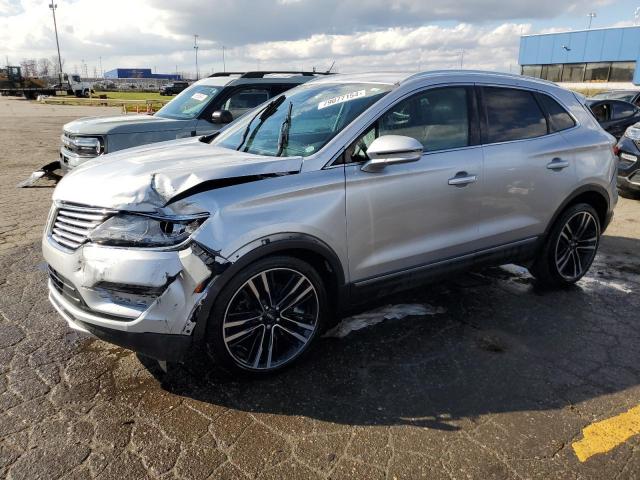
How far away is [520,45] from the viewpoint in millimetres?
56656

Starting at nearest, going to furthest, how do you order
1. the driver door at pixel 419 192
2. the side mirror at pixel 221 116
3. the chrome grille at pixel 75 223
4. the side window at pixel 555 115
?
the chrome grille at pixel 75 223 → the driver door at pixel 419 192 → the side window at pixel 555 115 → the side mirror at pixel 221 116

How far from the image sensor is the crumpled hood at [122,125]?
6953mm

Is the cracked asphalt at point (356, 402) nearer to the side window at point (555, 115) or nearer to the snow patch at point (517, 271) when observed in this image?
the snow patch at point (517, 271)

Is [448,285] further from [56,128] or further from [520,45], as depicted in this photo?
[520,45]

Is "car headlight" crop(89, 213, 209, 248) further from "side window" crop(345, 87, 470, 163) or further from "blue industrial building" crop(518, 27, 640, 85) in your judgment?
"blue industrial building" crop(518, 27, 640, 85)

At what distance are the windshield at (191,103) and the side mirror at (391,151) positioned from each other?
5.10 meters

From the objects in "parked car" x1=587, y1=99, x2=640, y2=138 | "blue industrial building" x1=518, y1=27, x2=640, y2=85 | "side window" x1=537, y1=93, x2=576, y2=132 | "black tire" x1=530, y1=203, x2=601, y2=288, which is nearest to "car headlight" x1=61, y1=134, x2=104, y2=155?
"side window" x1=537, y1=93, x2=576, y2=132


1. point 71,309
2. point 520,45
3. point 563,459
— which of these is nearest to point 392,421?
point 563,459

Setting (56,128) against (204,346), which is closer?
(204,346)

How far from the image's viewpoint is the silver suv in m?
2.75

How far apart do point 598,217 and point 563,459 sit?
10.0 feet

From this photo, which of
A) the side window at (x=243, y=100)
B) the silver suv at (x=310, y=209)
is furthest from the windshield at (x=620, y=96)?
the silver suv at (x=310, y=209)

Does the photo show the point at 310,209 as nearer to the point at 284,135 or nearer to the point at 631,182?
the point at 284,135

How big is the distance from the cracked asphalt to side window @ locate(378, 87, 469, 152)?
1416mm
